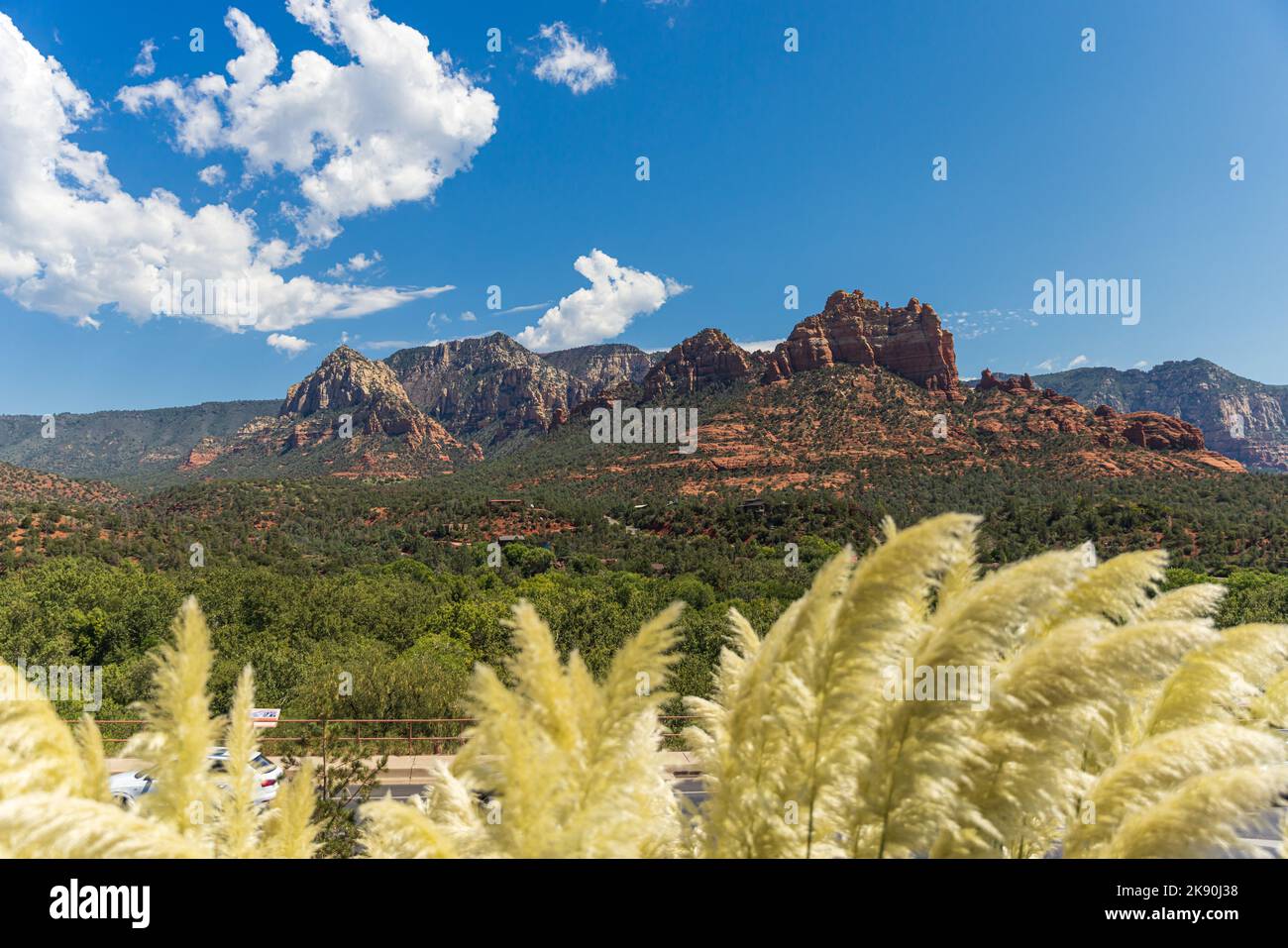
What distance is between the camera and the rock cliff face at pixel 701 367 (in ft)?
397

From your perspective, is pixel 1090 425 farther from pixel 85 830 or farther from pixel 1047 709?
pixel 85 830

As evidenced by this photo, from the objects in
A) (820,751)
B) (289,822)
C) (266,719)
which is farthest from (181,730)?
(266,719)

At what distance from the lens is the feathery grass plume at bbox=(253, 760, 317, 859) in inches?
73.3

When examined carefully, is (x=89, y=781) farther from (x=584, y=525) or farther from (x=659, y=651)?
(x=584, y=525)

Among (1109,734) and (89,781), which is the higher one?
(89,781)

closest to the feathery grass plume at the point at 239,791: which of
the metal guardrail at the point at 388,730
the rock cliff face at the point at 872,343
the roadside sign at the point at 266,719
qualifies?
the roadside sign at the point at 266,719

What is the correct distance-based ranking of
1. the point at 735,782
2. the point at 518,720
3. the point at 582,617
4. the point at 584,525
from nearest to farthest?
the point at 518,720
the point at 735,782
the point at 582,617
the point at 584,525

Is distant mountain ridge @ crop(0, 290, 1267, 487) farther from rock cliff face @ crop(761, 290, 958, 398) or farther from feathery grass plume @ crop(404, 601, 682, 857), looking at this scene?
feathery grass plume @ crop(404, 601, 682, 857)

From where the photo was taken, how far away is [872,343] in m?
109

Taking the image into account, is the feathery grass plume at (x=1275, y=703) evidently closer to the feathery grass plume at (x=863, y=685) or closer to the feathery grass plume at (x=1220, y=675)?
the feathery grass plume at (x=1220, y=675)

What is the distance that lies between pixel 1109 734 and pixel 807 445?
83776mm

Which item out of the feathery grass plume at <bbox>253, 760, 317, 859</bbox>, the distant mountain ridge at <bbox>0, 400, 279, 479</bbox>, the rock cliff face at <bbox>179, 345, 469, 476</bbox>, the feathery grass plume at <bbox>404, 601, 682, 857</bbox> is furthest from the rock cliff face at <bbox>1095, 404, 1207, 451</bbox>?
the distant mountain ridge at <bbox>0, 400, 279, 479</bbox>

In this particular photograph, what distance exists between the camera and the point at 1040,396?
294 ft

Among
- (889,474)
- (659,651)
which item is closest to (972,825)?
(659,651)
